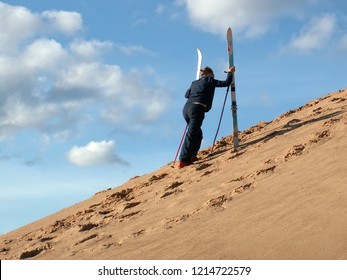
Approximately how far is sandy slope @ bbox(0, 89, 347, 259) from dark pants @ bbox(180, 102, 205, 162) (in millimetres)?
333

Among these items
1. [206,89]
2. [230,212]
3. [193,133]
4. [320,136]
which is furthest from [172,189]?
[320,136]

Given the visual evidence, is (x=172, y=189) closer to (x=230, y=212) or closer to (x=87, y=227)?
(x=87, y=227)

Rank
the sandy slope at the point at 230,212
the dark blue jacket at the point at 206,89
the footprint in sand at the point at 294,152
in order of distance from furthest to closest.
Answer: the dark blue jacket at the point at 206,89 → the footprint in sand at the point at 294,152 → the sandy slope at the point at 230,212

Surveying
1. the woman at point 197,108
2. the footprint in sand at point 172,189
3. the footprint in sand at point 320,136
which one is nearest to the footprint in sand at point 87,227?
the footprint in sand at point 172,189

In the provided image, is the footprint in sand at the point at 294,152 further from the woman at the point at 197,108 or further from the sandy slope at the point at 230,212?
the woman at the point at 197,108

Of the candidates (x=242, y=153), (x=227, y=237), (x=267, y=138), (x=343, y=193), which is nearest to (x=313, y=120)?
(x=267, y=138)

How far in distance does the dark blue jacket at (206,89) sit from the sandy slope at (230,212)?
1.08m

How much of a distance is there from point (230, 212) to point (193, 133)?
393cm

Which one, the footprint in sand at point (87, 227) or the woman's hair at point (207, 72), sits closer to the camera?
the footprint in sand at point (87, 227)

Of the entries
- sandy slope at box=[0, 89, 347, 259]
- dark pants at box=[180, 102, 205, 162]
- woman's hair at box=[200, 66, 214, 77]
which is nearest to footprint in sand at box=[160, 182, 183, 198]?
sandy slope at box=[0, 89, 347, 259]

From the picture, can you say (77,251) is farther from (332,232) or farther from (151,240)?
(332,232)

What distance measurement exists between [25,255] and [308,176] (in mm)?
3823

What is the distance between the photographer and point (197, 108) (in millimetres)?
10672

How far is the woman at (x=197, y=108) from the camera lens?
1064 centimetres
